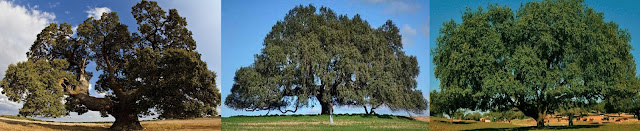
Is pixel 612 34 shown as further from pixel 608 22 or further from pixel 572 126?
pixel 572 126

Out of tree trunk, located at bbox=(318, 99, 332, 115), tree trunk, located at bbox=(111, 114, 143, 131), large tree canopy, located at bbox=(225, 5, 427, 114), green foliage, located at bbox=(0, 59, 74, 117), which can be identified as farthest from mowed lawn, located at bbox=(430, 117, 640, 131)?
green foliage, located at bbox=(0, 59, 74, 117)

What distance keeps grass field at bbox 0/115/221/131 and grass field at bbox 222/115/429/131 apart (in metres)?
0.84

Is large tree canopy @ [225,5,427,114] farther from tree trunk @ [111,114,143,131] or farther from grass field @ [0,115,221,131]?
tree trunk @ [111,114,143,131]

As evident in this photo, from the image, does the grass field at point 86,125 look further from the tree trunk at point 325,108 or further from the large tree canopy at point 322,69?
the tree trunk at point 325,108

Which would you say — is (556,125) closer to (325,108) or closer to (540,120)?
(540,120)

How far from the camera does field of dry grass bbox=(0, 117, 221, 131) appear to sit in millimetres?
16078

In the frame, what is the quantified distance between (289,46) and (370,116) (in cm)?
427

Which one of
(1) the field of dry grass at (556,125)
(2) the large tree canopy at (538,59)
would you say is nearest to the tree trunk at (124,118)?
(2) the large tree canopy at (538,59)

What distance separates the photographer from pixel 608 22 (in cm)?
1711

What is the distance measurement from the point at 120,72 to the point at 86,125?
3018 mm

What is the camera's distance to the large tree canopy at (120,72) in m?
15.0

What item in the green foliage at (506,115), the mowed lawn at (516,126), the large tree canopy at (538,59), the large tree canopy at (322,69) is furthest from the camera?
the large tree canopy at (322,69)

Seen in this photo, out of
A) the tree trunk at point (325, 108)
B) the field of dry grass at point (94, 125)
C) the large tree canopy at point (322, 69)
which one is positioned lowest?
the field of dry grass at point (94, 125)

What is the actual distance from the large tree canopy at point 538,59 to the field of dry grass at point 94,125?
339 inches
